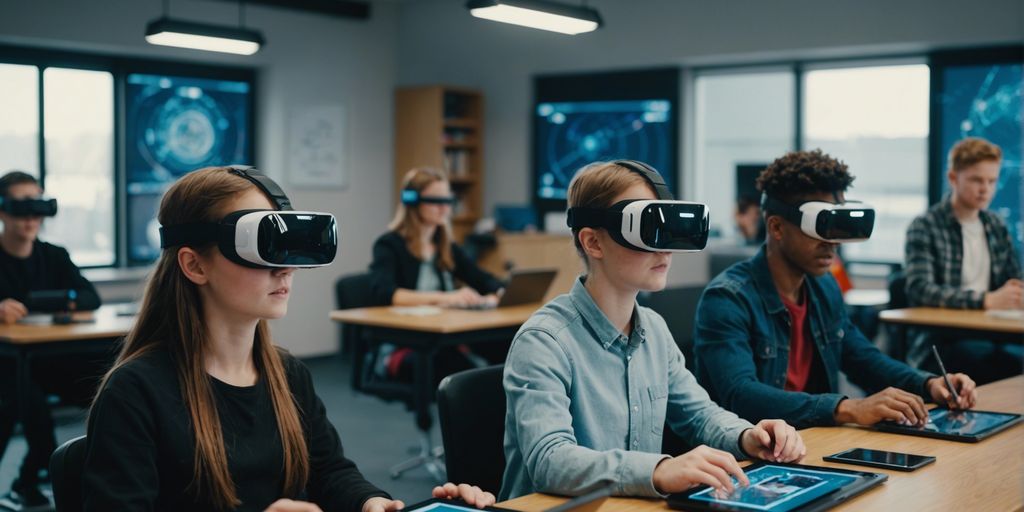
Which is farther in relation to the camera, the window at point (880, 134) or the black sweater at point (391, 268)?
the window at point (880, 134)

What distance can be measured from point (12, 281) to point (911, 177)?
18.2 ft

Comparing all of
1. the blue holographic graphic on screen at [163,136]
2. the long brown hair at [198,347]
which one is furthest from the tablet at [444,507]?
the blue holographic graphic on screen at [163,136]

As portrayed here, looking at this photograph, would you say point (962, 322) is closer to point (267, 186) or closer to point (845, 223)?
point (845, 223)

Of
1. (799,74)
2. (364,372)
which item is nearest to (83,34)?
(364,372)

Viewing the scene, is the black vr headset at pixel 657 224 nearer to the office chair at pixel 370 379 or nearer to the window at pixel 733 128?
the office chair at pixel 370 379

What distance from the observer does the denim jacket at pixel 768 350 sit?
7.81ft

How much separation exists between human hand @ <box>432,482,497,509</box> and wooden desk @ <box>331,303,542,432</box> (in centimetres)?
248

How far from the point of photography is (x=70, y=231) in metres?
7.07

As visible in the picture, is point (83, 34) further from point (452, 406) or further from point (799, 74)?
point (452, 406)

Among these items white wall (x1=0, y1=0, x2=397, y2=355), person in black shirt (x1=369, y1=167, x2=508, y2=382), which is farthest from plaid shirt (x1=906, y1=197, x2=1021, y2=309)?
white wall (x1=0, y1=0, x2=397, y2=355)

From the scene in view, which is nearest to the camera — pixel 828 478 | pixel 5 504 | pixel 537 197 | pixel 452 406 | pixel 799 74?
pixel 828 478

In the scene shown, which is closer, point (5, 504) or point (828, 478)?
point (828, 478)

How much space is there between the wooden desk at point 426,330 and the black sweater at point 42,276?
1159mm

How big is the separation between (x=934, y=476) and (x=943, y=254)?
2963 mm
